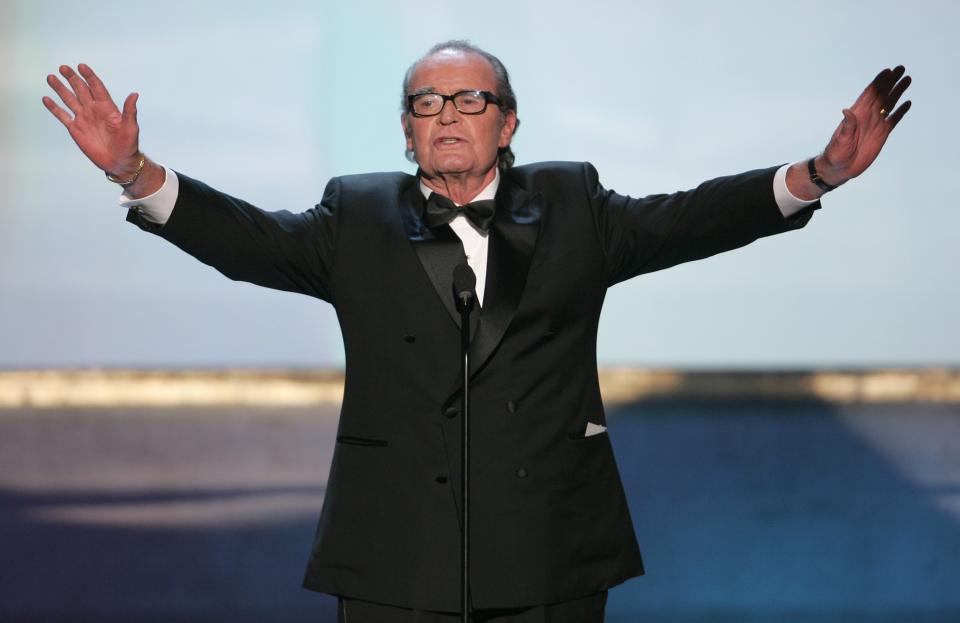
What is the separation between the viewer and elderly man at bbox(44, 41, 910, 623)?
5.62 ft

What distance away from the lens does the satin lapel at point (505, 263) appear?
1729 millimetres

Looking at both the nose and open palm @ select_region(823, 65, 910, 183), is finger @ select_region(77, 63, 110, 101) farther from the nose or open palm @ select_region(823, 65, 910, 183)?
open palm @ select_region(823, 65, 910, 183)

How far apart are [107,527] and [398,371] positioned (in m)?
2.30

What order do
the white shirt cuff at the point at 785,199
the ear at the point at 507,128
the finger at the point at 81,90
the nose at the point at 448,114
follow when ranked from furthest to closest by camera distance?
the ear at the point at 507,128 < the nose at the point at 448,114 < the white shirt cuff at the point at 785,199 < the finger at the point at 81,90

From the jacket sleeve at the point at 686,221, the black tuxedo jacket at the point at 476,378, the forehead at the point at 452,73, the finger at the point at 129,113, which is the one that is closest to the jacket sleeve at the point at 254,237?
the black tuxedo jacket at the point at 476,378

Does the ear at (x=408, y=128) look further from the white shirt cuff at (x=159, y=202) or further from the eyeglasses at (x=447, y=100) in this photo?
the white shirt cuff at (x=159, y=202)

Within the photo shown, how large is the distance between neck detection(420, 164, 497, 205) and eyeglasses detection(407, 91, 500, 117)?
93 mm

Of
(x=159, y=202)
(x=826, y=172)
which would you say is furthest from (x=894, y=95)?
(x=159, y=202)

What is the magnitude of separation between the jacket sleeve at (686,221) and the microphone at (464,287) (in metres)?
0.31

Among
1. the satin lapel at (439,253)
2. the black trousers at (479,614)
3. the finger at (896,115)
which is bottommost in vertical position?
the black trousers at (479,614)

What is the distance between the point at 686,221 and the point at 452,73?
0.40 meters

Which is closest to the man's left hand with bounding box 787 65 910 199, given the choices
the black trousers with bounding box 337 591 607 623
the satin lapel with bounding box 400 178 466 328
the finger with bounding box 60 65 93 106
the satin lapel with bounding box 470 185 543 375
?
the satin lapel with bounding box 470 185 543 375

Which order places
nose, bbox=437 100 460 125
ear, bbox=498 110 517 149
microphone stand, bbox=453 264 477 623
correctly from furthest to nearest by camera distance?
ear, bbox=498 110 517 149, nose, bbox=437 100 460 125, microphone stand, bbox=453 264 477 623

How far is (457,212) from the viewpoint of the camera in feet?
6.07
